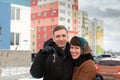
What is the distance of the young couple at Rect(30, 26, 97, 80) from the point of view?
3.21 m

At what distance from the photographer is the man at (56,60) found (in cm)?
335

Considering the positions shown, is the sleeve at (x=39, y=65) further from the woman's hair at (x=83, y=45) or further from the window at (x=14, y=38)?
the window at (x=14, y=38)

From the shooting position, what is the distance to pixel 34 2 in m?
90.1

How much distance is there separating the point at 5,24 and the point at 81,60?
2509 cm

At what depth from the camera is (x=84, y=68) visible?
318 centimetres

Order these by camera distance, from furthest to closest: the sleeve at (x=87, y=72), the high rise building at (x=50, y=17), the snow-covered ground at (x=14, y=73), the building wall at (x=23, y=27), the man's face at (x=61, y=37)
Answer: the high rise building at (x=50, y=17)
the building wall at (x=23, y=27)
the snow-covered ground at (x=14, y=73)
the man's face at (x=61, y=37)
the sleeve at (x=87, y=72)

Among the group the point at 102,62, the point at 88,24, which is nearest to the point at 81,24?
the point at 88,24

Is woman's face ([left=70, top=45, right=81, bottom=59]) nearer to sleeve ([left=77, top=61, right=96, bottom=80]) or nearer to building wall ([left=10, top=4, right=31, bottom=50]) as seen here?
sleeve ([left=77, top=61, right=96, bottom=80])

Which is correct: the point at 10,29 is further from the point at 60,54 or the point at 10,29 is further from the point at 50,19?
the point at 50,19

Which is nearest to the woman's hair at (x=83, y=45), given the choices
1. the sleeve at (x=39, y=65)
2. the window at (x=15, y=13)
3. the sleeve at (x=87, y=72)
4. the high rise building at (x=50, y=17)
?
the sleeve at (x=87, y=72)

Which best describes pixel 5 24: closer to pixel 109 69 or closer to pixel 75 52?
pixel 109 69

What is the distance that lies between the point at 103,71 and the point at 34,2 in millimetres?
73094

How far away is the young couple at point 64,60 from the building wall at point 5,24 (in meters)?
24.1

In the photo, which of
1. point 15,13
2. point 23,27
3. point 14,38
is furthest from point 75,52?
point 23,27
